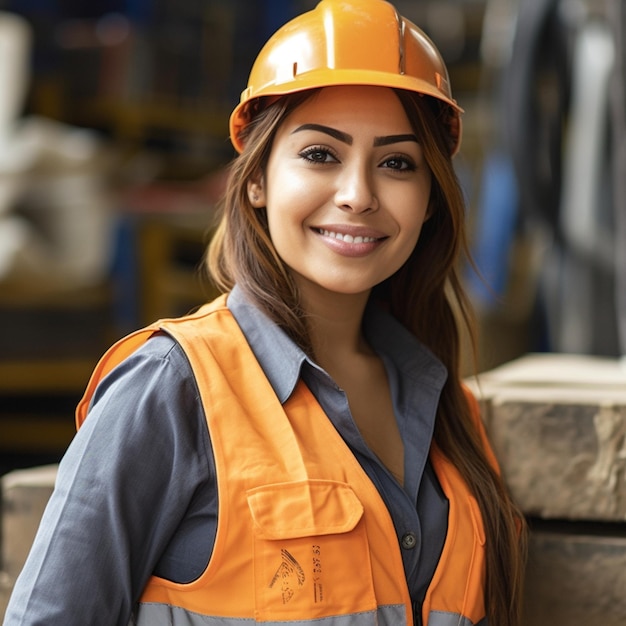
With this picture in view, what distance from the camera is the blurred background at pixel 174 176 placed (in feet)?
15.1

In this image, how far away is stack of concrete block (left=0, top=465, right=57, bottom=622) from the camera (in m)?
2.33

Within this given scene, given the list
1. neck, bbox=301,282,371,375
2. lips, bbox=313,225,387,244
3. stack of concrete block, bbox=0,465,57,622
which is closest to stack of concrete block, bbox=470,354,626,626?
neck, bbox=301,282,371,375

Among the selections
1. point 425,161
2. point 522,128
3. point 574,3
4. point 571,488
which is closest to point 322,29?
point 425,161

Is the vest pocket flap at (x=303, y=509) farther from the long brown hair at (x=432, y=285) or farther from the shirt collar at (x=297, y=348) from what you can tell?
the long brown hair at (x=432, y=285)

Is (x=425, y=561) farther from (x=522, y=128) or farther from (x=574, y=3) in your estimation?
(x=574, y=3)

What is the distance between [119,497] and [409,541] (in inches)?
18.3

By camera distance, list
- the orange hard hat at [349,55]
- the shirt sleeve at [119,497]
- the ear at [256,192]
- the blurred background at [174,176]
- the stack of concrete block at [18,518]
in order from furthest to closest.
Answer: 1. the blurred background at [174,176]
2. the stack of concrete block at [18,518]
3. the ear at [256,192]
4. the orange hard hat at [349,55]
5. the shirt sleeve at [119,497]

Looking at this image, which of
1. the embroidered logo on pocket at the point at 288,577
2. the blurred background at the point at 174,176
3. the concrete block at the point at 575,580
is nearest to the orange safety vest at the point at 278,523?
the embroidered logo on pocket at the point at 288,577

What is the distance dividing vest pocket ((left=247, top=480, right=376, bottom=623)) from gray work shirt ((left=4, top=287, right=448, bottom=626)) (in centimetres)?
8

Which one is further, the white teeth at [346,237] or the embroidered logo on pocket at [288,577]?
the white teeth at [346,237]

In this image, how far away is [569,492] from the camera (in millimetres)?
2188

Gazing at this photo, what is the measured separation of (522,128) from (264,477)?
10.8 ft

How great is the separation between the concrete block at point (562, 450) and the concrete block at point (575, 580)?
5cm

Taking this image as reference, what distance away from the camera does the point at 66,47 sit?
20.7 feet
